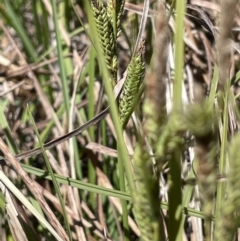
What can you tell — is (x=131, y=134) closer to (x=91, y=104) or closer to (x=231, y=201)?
(x=91, y=104)

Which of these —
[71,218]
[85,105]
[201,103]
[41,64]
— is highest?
[201,103]

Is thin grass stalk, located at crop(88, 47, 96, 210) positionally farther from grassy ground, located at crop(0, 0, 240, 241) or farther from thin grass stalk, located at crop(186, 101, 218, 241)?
thin grass stalk, located at crop(186, 101, 218, 241)

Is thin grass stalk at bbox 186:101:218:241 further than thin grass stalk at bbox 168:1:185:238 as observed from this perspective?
No

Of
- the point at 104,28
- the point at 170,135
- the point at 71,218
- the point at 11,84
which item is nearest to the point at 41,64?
the point at 11,84

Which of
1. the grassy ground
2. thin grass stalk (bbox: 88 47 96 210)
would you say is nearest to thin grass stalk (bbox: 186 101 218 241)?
the grassy ground

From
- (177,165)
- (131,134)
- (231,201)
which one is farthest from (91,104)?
(231,201)

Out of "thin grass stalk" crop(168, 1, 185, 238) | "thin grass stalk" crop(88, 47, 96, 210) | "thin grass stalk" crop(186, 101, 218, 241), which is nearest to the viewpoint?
"thin grass stalk" crop(186, 101, 218, 241)

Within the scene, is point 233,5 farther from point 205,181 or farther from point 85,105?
point 85,105

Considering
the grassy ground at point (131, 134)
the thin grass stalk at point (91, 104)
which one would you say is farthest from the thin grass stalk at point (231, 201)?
the thin grass stalk at point (91, 104)

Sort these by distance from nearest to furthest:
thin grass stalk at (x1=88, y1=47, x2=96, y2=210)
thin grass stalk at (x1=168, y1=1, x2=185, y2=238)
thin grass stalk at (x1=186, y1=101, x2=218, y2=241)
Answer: thin grass stalk at (x1=186, y1=101, x2=218, y2=241) < thin grass stalk at (x1=168, y1=1, x2=185, y2=238) < thin grass stalk at (x1=88, y1=47, x2=96, y2=210)
